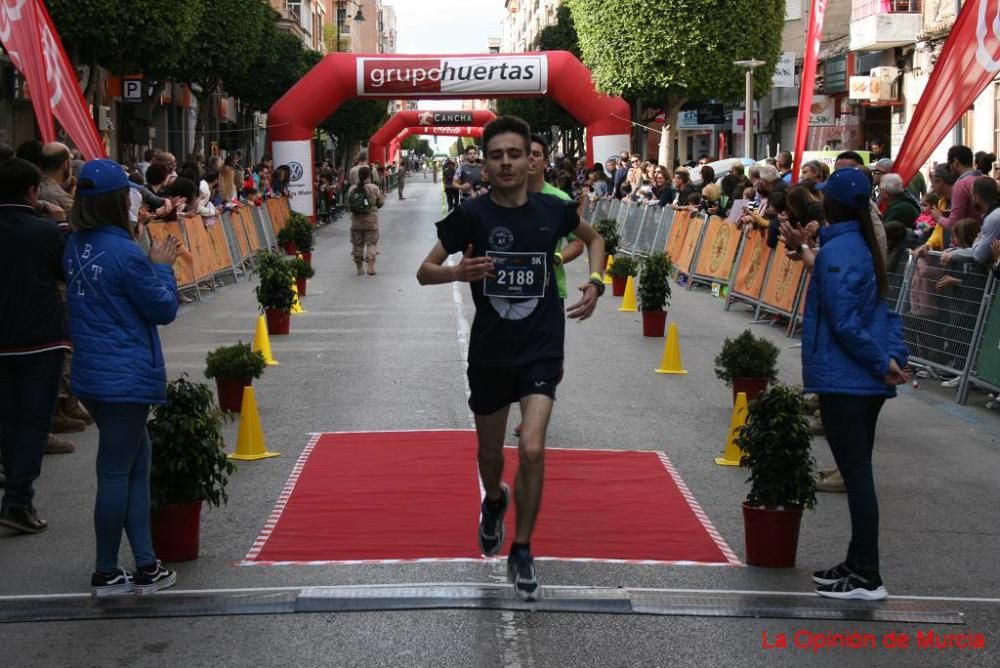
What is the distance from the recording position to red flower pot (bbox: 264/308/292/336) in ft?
52.4

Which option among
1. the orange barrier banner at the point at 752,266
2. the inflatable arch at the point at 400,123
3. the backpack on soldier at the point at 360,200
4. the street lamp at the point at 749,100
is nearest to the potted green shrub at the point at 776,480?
the orange barrier banner at the point at 752,266

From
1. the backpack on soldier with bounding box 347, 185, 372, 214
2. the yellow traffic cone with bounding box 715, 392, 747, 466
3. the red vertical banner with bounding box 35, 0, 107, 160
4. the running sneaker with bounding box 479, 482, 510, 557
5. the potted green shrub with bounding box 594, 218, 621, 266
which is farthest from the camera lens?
the potted green shrub with bounding box 594, 218, 621, 266

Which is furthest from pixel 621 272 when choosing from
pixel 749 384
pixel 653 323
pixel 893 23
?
pixel 893 23

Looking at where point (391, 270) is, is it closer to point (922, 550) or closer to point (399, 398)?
point (399, 398)

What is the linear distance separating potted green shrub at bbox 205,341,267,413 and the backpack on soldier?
1312cm

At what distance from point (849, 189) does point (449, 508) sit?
2.71m

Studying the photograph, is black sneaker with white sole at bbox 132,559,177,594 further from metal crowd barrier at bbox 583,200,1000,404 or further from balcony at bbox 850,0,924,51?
balcony at bbox 850,0,924,51

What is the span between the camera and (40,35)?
39.8 feet

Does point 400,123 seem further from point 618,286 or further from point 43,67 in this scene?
point 43,67

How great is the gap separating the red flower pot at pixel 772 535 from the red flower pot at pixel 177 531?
7.99ft

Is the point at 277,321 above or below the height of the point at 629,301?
above

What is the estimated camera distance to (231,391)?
35.9 ft

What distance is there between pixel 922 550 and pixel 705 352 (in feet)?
25.5

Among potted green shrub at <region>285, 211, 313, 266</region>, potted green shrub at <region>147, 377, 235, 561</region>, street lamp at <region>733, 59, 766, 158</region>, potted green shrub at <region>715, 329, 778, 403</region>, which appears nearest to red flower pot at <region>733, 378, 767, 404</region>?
potted green shrub at <region>715, 329, 778, 403</region>
